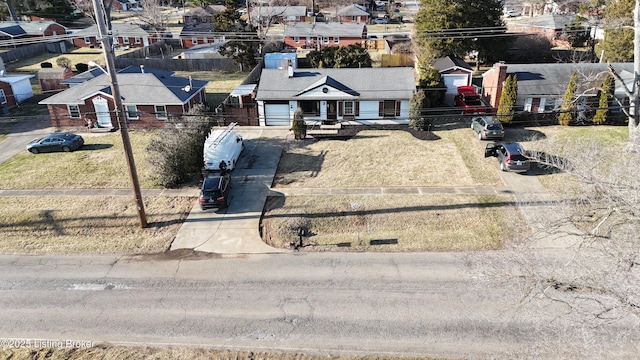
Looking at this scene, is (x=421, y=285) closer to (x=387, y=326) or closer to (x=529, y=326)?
(x=387, y=326)

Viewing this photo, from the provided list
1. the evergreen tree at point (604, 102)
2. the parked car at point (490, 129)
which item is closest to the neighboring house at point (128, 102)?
the parked car at point (490, 129)

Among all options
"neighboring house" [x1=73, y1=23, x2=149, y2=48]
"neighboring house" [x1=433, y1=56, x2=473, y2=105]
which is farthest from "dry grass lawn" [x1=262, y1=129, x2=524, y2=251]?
"neighboring house" [x1=73, y1=23, x2=149, y2=48]

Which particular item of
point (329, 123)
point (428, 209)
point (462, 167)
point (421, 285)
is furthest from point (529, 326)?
point (329, 123)

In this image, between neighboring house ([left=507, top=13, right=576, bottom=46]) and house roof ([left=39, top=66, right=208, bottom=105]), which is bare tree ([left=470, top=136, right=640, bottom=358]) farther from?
neighboring house ([left=507, top=13, right=576, bottom=46])

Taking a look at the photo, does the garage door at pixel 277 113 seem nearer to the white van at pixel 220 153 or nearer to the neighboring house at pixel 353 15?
the white van at pixel 220 153

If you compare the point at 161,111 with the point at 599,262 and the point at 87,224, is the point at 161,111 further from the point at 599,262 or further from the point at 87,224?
the point at 599,262
